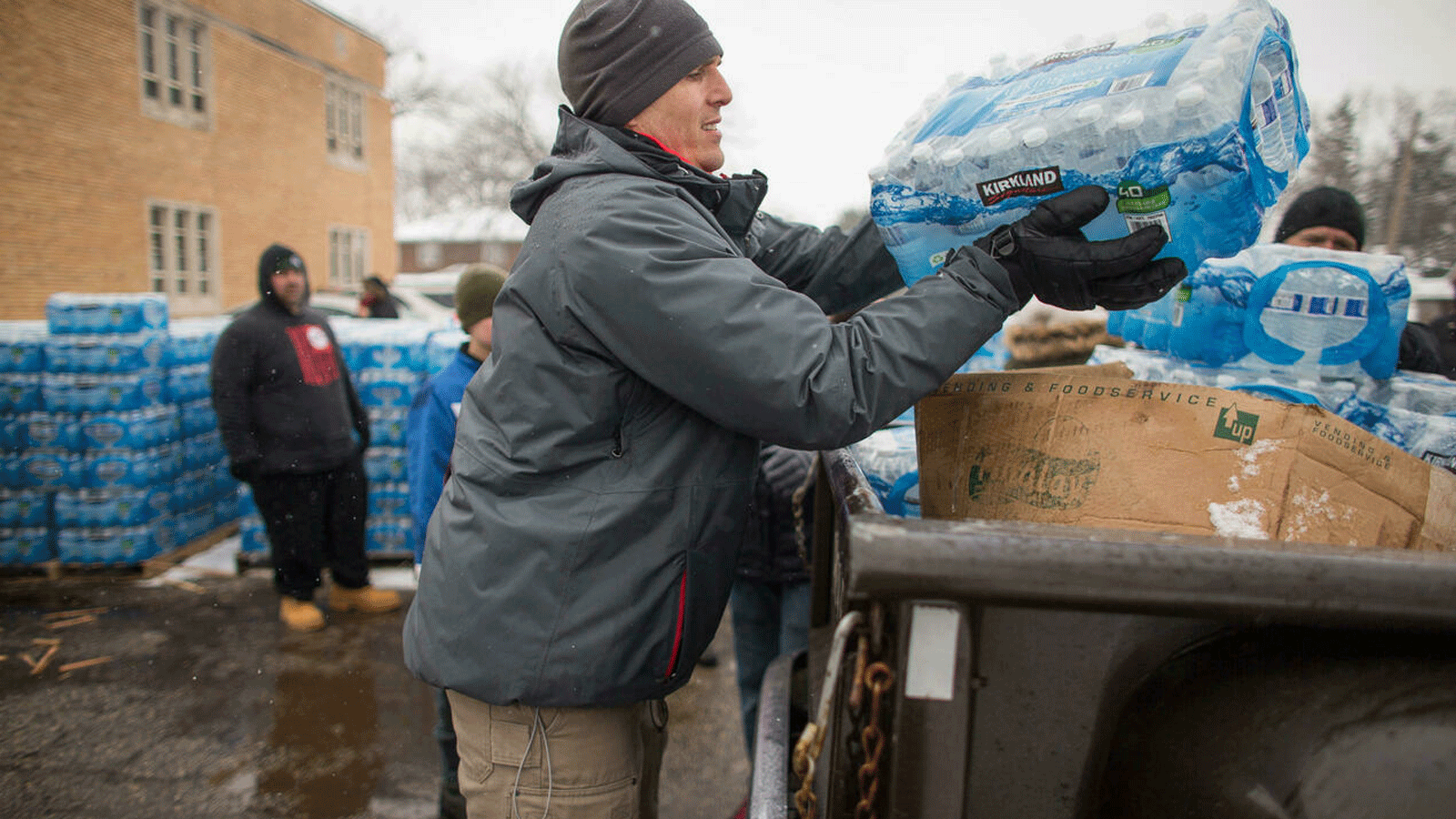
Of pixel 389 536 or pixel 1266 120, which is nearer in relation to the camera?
pixel 1266 120

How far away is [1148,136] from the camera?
1532 mm

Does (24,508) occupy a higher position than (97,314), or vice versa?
(97,314)

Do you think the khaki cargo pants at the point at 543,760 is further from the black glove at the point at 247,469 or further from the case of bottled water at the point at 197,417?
the case of bottled water at the point at 197,417

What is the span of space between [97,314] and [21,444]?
980mm

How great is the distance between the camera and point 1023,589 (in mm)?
1038

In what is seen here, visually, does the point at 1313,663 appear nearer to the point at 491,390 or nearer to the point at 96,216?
the point at 491,390

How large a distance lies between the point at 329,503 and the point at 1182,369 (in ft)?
14.9

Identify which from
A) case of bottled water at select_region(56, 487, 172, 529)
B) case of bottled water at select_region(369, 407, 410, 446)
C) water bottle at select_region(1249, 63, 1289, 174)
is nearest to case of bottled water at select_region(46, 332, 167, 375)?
case of bottled water at select_region(56, 487, 172, 529)

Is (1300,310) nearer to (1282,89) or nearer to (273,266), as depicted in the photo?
(1282,89)

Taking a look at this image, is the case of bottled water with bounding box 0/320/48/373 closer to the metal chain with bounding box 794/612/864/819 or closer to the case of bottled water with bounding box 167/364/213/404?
the case of bottled water with bounding box 167/364/213/404

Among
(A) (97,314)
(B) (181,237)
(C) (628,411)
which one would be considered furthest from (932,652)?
(B) (181,237)

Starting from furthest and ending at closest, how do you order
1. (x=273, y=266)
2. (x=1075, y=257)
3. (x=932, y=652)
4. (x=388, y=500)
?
1. (x=388, y=500)
2. (x=273, y=266)
3. (x=1075, y=257)
4. (x=932, y=652)

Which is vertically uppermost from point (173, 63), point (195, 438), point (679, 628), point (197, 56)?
point (197, 56)

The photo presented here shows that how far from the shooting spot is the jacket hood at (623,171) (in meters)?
1.60
